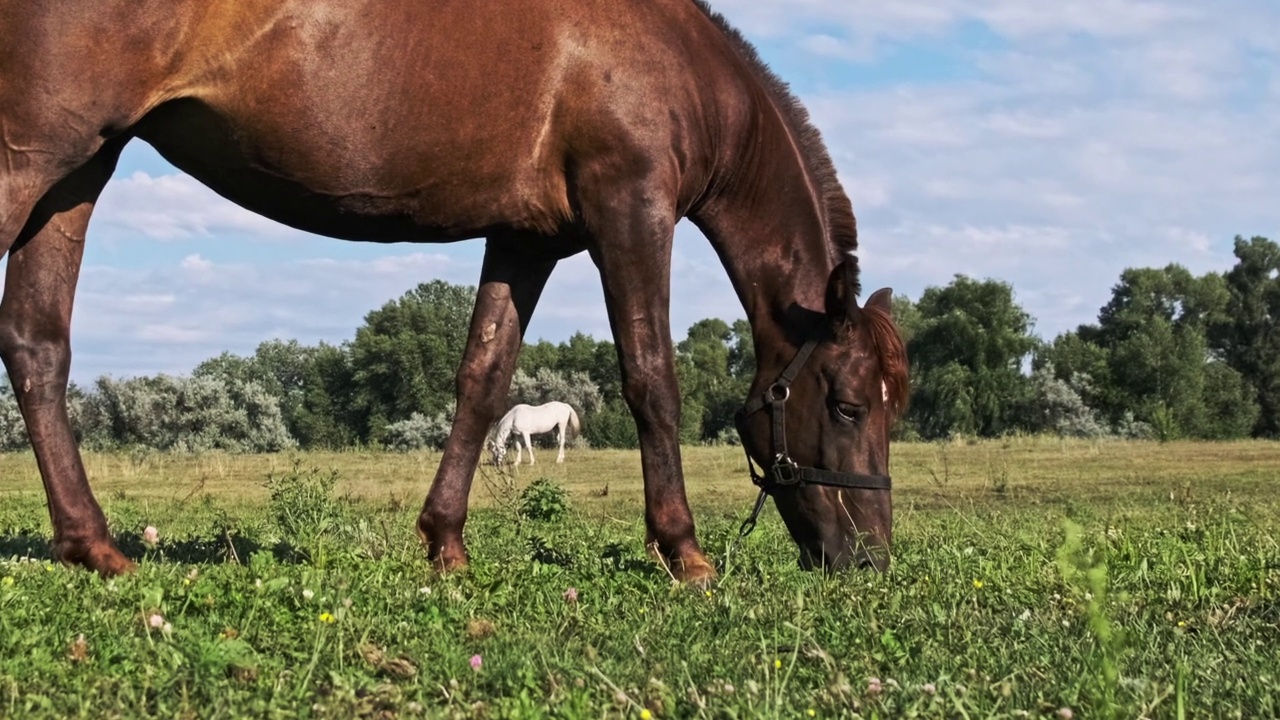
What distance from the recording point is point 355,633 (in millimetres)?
3506

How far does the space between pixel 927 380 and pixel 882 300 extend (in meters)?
69.3

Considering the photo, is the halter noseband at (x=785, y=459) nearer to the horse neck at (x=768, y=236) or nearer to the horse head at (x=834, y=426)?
the horse head at (x=834, y=426)

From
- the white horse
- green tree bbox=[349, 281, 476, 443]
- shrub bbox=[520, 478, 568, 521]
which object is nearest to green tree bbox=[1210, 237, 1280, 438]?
green tree bbox=[349, 281, 476, 443]

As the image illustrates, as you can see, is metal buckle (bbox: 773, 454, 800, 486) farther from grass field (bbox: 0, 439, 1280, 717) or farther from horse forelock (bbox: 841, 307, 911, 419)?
horse forelock (bbox: 841, 307, 911, 419)

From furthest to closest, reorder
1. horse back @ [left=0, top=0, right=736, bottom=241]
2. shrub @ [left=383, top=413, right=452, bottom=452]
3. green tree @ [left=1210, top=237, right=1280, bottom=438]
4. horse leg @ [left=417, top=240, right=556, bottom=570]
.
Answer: green tree @ [left=1210, top=237, right=1280, bottom=438]
shrub @ [left=383, top=413, right=452, bottom=452]
horse leg @ [left=417, top=240, right=556, bottom=570]
horse back @ [left=0, top=0, right=736, bottom=241]

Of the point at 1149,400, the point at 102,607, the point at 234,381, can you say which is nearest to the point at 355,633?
the point at 102,607

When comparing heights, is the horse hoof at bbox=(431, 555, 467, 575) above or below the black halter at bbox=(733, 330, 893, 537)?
below

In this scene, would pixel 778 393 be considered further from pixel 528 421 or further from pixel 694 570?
pixel 528 421

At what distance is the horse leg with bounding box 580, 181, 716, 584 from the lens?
17.6 ft

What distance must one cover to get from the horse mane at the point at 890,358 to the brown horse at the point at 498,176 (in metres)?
0.01

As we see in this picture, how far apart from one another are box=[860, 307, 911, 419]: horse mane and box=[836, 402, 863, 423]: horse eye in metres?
0.17

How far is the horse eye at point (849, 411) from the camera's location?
594cm

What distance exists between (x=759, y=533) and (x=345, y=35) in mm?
3881

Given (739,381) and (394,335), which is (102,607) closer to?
(394,335)
